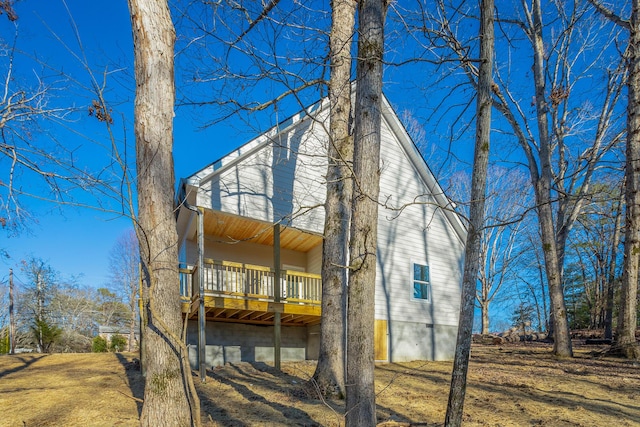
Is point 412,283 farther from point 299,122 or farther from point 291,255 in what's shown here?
point 299,122

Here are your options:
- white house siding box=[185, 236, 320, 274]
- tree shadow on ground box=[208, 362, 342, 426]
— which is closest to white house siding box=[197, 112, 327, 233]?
white house siding box=[185, 236, 320, 274]

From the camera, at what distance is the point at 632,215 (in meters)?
10.4

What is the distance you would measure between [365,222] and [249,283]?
7.35 metres

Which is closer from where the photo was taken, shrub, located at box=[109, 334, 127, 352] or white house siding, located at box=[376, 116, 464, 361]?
white house siding, located at box=[376, 116, 464, 361]

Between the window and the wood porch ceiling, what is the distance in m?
3.46

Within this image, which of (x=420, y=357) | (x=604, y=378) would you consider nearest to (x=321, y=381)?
(x=604, y=378)

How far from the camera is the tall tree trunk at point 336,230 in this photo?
7308 mm

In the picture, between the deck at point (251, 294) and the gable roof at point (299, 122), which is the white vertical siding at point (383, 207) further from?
the deck at point (251, 294)

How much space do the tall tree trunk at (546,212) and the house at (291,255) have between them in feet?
10.4

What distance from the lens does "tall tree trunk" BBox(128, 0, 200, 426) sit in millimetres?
3924

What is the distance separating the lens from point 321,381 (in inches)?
284

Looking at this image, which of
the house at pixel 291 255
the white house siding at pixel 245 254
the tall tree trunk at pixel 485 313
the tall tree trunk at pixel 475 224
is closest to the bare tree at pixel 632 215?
the house at pixel 291 255

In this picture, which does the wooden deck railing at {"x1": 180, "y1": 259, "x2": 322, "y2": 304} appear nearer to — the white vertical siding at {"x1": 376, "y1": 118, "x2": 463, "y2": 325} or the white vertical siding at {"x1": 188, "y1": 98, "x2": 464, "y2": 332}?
the white vertical siding at {"x1": 188, "y1": 98, "x2": 464, "y2": 332}

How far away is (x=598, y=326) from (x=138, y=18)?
29.1m
